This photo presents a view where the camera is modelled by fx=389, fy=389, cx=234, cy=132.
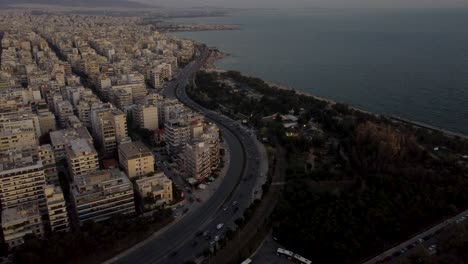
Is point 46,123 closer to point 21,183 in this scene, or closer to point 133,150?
point 133,150

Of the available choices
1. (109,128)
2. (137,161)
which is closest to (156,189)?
(137,161)

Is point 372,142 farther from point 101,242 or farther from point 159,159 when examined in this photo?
point 101,242

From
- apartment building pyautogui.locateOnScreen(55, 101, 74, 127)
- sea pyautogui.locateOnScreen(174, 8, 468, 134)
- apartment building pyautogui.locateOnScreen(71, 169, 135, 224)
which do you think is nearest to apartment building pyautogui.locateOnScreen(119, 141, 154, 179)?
apartment building pyautogui.locateOnScreen(71, 169, 135, 224)

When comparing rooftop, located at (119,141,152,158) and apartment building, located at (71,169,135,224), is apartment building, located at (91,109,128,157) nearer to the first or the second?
rooftop, located at (119,141,152,158)

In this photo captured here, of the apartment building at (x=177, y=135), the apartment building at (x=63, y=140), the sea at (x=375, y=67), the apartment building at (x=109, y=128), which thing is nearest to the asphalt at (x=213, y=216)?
the apartment building at (x=177, y=135)

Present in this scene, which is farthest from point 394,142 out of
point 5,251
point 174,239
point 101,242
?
point 5,251

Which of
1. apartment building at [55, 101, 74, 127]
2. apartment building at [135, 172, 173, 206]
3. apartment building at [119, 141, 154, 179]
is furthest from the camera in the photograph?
apartment building at [55, 101, 74, 127]
